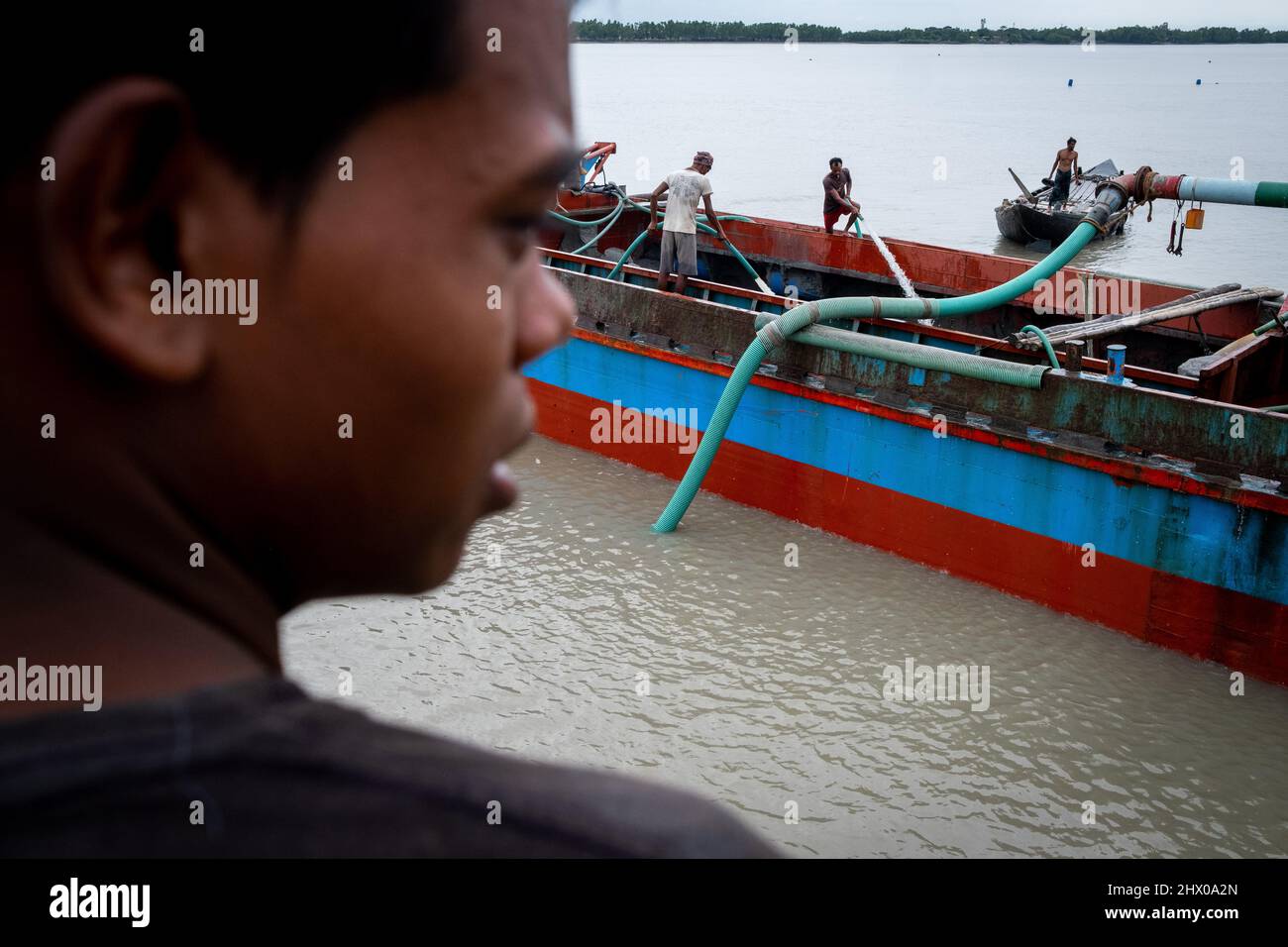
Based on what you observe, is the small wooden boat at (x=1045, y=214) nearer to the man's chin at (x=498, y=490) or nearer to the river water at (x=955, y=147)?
the river water at (x=955, y=147)

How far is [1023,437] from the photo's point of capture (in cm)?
772

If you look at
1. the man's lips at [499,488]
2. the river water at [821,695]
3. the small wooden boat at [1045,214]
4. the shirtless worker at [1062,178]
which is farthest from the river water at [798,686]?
the shirtless worker at [1062,178]

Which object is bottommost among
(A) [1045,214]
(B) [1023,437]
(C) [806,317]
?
(B) [1023,437]

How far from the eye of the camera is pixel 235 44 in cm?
57

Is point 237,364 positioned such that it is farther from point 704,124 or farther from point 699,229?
point 704,124

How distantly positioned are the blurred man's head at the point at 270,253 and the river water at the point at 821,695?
544cm

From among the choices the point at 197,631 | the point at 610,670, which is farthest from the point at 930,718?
the point at 197,631

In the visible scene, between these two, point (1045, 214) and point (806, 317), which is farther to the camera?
point (1045, 214)

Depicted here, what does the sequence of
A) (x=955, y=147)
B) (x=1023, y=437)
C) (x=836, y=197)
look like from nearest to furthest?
(x=1023, y=437)
(x=836, y=197)
(x=955, y=147)

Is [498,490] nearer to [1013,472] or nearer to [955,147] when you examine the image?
[1013,472]

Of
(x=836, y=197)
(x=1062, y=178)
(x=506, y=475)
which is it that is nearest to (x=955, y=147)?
(x=1062, y=178)

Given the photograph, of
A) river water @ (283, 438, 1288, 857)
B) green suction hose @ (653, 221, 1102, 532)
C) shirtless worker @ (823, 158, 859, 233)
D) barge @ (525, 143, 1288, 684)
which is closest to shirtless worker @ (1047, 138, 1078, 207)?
shirtless worker @ (823, 158, 859, 233)

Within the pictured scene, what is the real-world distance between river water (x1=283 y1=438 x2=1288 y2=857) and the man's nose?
212 inches

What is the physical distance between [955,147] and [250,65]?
5464 centimetres
